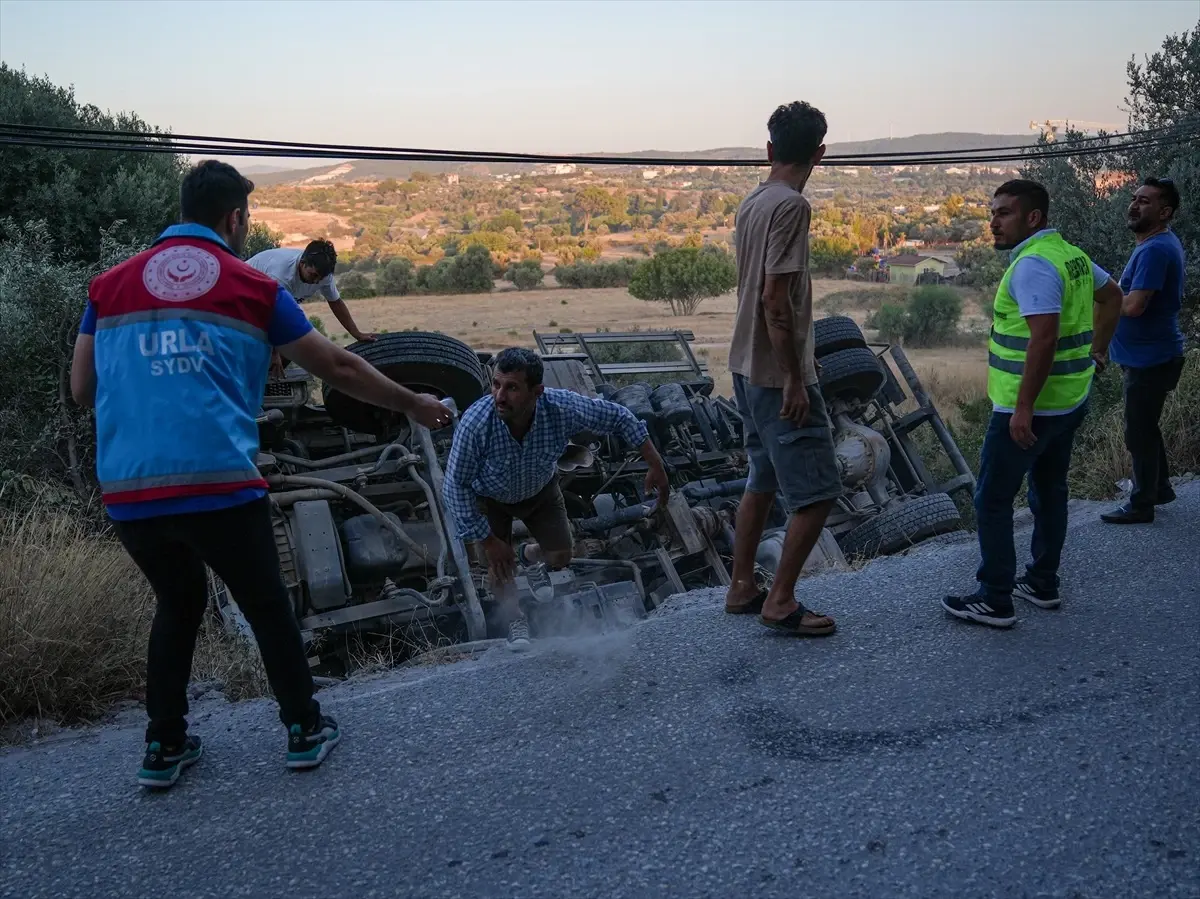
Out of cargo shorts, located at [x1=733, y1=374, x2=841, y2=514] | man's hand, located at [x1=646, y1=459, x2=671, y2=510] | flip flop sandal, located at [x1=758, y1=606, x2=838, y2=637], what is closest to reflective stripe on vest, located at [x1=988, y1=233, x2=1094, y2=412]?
cargo shorts, located at [x1=733, y1=374, x2=841, y2=514]

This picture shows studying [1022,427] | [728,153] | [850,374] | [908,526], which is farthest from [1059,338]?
[728,153]

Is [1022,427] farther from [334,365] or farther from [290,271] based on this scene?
[290,271]

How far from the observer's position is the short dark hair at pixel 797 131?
4.30m

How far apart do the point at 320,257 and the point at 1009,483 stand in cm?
509

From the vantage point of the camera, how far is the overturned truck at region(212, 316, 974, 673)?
617cm

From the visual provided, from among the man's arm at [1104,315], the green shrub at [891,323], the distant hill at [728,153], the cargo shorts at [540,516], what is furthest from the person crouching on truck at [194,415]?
the distant hill at [728,153]

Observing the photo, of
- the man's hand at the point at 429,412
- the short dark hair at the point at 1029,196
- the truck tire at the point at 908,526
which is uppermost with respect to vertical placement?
the short dark hair at the point at 1029,196

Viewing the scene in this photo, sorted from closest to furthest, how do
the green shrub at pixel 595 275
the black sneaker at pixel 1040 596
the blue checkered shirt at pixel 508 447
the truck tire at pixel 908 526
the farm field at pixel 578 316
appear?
the blue checkered shirt at pixel 508 447
the black sneaker at pixel 1040 596
the truck tire at pixel 908 526
the farm field at pixel 578 316
the green shrub at pixel 595 275

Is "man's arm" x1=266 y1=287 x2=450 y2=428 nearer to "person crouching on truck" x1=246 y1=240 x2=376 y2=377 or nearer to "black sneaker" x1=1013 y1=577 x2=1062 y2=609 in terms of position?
"black sneaker" x1=1013 y1=577 x2=1062 y2=609

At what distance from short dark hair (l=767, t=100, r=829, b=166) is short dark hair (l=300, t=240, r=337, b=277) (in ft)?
13.7

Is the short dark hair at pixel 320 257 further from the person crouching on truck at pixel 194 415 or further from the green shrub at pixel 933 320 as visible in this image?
the green shrub at pixel 933 320

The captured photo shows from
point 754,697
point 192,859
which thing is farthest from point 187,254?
point 754,697

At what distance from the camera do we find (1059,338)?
451 centimetres

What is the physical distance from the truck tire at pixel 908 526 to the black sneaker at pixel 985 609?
2619 millimetres
